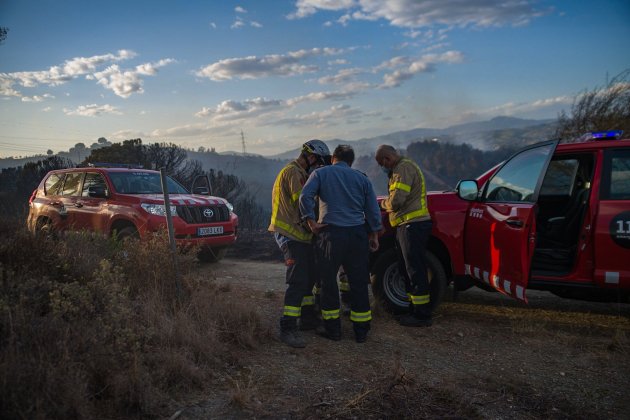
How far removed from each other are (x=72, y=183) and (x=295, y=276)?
238 inches

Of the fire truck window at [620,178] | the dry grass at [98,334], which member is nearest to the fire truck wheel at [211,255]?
the dry grass at [98,334]

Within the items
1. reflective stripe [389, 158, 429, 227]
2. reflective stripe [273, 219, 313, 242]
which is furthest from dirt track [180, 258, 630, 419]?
reflective stripe [389, 158, 429, 227]

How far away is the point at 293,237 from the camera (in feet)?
13.8

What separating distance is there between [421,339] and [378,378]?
1126mm

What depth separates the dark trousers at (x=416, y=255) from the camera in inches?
178

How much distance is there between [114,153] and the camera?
20.0 m

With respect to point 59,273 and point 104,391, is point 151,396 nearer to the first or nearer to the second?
point 104,391

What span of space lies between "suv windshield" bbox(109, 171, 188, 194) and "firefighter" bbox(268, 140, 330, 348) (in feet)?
14.0

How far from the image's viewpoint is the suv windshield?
25.4ft

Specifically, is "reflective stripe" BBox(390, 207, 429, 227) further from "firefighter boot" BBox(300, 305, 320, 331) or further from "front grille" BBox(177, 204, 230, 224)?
"front grille" BBox(177, 204, 230, 224)

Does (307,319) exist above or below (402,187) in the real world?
below

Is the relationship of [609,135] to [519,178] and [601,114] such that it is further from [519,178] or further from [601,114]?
[601,114]

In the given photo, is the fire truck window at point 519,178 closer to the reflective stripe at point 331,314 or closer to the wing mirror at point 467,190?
the wing mirror at point 467,190

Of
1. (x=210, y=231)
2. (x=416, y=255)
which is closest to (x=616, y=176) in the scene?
(x=416, y=255)
